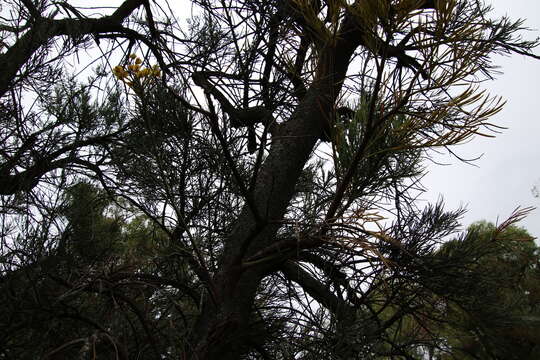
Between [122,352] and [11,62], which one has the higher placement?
[11,62]

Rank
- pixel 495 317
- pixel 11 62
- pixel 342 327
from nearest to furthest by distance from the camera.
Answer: pixel 342 327 < pixel 495 317 < pixel 11 62

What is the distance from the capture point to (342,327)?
1.13m

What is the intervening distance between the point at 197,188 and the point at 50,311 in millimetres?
822

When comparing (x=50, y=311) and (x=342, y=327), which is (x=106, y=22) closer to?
(x=50, y=311)

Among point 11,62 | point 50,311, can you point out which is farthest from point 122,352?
point 11,62

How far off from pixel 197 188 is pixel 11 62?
74cm

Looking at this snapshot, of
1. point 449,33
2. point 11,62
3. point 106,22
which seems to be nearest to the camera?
point 449,33

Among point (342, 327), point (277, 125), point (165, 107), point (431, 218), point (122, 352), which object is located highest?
point (277, 125)

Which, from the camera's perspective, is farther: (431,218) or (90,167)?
(90,167)

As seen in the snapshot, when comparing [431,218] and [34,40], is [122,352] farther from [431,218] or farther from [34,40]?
[34,40]

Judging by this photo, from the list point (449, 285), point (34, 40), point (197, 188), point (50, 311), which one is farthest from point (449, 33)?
point (34, 40)

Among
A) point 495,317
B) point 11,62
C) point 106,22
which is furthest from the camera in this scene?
point 106,22

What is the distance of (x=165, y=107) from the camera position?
3.83ft

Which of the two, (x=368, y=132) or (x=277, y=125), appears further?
(x=277, y=125)
